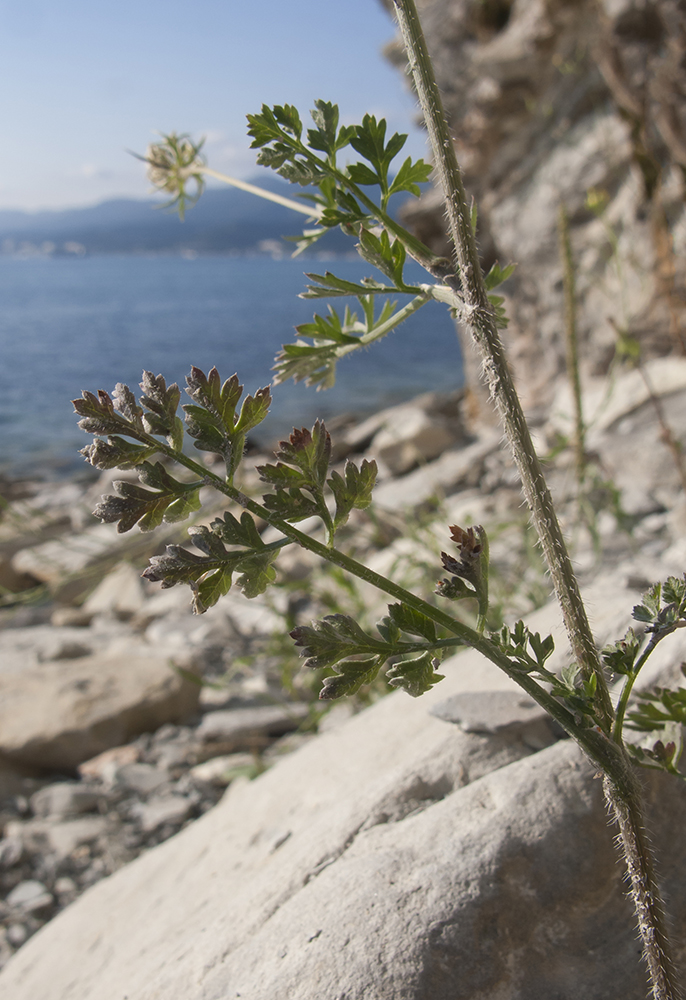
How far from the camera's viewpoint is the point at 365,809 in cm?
158

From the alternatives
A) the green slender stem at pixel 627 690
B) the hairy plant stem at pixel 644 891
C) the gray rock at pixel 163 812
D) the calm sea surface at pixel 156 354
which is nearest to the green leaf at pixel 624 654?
the green slender stem at pixel 627 690

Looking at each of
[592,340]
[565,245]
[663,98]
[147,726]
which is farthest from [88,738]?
[592,340]

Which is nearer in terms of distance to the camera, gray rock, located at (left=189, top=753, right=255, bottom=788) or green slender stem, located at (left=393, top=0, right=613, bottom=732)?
green slender stem, located at (left=393, top=0, right=613, bottom=732)

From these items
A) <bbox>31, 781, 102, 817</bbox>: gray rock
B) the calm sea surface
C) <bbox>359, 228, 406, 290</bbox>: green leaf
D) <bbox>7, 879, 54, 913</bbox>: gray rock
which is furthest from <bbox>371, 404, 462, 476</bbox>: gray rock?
<bbox>359, 228, 406, 290</bbox>: green leaf

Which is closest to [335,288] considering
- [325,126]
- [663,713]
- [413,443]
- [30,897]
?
[325,126]

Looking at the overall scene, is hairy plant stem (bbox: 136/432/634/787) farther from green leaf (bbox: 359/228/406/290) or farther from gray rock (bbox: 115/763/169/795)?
gray rock (bbox: 115/763/169/795)

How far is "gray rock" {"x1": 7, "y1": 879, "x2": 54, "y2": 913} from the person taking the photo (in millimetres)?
2828

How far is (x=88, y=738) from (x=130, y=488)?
139 inches

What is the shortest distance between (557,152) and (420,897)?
9159 mm

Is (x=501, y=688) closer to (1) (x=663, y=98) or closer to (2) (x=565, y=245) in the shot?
(2) (x=565, y=245)

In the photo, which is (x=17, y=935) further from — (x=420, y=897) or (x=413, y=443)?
(x=413, y=443)

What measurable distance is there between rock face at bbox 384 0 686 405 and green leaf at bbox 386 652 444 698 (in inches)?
221

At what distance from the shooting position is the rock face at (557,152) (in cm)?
655

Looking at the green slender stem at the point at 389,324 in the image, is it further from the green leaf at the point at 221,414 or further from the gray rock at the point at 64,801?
the gray rock at the point at 64,801
